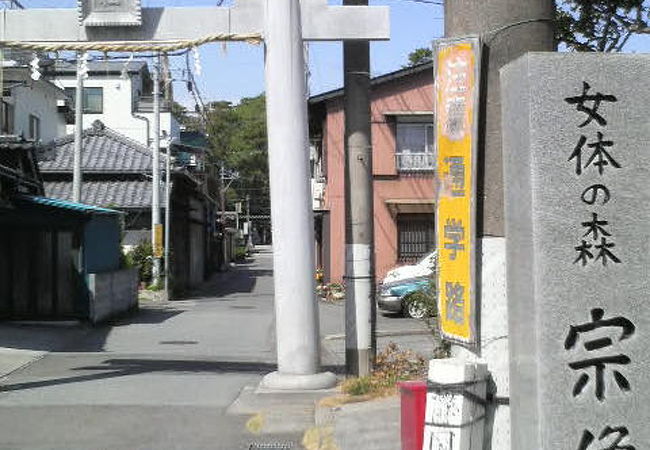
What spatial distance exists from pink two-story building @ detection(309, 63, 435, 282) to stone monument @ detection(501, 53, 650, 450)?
78.2 feet

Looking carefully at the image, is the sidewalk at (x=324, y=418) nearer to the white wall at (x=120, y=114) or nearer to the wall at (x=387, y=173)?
the wall at (x=387, y=173)

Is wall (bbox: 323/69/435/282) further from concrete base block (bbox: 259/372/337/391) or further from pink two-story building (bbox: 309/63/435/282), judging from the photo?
concrete base block (bbox: 259/372/337/391)

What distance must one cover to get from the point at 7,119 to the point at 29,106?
12.8ft

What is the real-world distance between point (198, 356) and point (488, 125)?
33.0 ft

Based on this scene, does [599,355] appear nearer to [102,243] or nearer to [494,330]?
[494,330]

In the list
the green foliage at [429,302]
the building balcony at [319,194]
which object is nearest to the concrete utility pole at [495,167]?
the green foliage at [429,302]

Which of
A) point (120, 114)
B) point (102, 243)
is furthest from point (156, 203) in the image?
point (120, 114)

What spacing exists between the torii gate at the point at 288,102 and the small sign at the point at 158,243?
1963 centimetres

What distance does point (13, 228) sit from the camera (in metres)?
20.5

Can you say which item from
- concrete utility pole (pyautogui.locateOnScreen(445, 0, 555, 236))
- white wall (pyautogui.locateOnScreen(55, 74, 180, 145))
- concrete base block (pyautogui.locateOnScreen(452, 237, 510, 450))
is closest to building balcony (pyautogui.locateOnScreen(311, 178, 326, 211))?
white wall (pyautogui.locateOnScreen(55, 74, 180, 145))

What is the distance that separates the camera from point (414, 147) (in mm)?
29344

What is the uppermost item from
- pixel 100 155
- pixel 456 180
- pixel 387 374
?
pixel 100 155

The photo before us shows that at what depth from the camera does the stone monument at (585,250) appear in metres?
4.70

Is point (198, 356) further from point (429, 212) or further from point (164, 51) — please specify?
point (429, 212)
